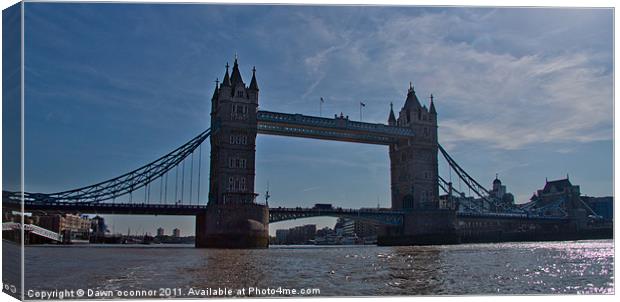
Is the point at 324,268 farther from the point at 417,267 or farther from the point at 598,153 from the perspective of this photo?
the point at 598,153

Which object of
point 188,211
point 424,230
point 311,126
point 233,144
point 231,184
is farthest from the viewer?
point 424,230

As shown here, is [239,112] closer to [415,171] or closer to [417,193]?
[415,171]

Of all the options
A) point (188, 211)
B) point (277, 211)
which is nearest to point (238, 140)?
point (277, 211)

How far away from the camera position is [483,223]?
63.2m

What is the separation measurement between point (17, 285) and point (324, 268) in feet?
34.7

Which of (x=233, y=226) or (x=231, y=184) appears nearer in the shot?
(x=233, y=226)

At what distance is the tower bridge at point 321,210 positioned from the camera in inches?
1601

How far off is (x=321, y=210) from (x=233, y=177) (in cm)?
709

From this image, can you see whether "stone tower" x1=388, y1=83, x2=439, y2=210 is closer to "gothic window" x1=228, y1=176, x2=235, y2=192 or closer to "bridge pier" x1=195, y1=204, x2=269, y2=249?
"gothic window" x1=228, y1=176, x2=235, y2=192

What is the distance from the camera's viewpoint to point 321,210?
161 feet

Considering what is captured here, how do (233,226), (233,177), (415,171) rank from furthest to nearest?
(415,171), (233,177), (233,226)

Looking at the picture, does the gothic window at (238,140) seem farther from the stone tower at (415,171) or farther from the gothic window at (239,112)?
the stone tower at (415,171)

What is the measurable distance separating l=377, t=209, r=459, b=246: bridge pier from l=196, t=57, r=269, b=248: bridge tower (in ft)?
45.4

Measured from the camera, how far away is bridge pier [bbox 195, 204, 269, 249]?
42.4m
